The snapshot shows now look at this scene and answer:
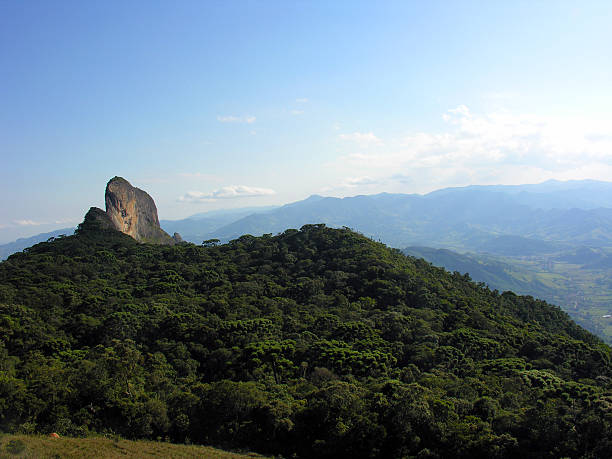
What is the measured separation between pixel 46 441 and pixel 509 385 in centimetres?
2345

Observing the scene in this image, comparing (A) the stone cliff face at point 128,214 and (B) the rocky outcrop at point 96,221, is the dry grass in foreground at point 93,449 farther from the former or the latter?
(A) the stone cliff face at point 128,214

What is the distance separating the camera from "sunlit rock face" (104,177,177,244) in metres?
74.0

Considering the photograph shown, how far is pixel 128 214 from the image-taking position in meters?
78.6

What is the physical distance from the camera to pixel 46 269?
133ft

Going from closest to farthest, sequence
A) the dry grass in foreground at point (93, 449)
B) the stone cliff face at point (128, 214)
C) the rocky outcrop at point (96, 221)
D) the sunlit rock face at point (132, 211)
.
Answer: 1. the dry grass in foreground at point (93, 449)
2. the rocky outcrop at point (96, 221)
3. the stone cliff face at point (128, 214)
4. the sunlit rock face at point (132, 211)

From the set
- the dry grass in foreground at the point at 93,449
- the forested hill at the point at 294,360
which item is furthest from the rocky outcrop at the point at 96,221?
the dry grass in foreground at the point at 93,449

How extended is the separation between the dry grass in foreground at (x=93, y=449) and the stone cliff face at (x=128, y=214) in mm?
59739

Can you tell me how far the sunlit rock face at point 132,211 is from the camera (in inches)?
2913

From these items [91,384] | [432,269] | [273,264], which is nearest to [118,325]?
[91,384]

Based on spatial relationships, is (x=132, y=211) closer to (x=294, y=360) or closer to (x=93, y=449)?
(x=294, y=360)

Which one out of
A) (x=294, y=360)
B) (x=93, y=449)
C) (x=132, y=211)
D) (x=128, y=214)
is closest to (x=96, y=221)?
(x=128, y=214)

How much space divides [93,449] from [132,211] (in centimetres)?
7353

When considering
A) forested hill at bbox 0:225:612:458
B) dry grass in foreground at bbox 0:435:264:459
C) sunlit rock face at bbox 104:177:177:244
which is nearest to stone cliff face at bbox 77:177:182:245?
sunlit rock face at bbox 104:177:177:244

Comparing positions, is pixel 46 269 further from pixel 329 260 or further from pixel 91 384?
pixel 329 260
